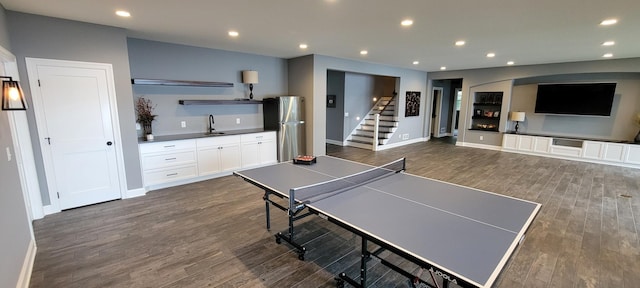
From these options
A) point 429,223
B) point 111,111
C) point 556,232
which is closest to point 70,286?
point 111,111

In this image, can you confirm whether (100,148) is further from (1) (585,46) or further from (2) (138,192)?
(1) (585,46)

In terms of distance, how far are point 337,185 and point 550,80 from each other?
861 centimetres

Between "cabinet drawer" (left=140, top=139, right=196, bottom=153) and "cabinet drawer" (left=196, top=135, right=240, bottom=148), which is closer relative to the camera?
"cabinet drawer" (left=140, top=139, right=196, bottom=153)

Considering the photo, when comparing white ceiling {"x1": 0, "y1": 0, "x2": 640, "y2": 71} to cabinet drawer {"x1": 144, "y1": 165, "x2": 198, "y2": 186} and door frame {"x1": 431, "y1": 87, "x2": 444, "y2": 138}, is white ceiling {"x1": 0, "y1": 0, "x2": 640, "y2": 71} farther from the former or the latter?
door frame {"x1": 431, "y1": 87, "x2": 444, "y2": 138}

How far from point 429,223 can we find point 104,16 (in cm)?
425

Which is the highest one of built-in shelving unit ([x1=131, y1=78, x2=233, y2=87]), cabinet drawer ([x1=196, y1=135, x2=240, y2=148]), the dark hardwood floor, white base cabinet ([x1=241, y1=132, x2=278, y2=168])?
built-in shelving unit ([x1=131, y1=78, x2=233, y2=87])

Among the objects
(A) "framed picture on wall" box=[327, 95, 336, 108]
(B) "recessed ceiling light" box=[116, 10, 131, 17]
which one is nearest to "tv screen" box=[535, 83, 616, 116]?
(A) "framed picture on wall" box=[327, 95, 336, 108]

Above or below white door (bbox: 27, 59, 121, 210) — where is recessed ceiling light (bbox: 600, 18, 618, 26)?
above

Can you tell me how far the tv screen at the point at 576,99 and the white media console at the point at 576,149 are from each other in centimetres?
79

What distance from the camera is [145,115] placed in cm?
456

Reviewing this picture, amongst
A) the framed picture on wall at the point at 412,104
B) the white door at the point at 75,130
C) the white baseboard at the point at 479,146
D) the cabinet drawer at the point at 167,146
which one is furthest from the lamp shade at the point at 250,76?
the white baseboard at the point at 479,146

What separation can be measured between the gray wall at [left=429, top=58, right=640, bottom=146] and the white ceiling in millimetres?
1713

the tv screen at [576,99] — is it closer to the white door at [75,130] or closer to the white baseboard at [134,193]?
the white baseboard at [134,193]

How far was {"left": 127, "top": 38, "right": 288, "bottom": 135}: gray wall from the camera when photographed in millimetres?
4629
